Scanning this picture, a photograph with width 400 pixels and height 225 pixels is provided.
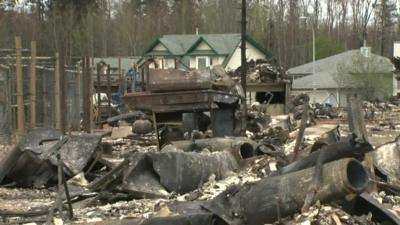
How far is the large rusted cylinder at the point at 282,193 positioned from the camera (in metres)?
6.10

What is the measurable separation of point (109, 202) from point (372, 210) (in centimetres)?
360

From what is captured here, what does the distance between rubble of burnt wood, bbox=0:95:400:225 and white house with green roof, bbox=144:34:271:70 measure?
161 feet

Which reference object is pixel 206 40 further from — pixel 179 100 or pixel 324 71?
pixel 179 100

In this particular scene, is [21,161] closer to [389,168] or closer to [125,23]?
[389,168]

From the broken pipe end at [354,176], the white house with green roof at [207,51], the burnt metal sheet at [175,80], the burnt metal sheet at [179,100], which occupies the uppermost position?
the white house with green roof at [207,51]

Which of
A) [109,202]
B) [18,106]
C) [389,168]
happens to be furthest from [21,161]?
[389,168]

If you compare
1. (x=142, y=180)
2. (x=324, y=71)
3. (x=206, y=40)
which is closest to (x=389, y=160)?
(x=142, y=180)

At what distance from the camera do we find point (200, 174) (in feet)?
30.8

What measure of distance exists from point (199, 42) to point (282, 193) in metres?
57.2

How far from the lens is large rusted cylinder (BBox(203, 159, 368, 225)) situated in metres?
6.10

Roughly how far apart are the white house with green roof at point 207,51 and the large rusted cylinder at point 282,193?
178 ft

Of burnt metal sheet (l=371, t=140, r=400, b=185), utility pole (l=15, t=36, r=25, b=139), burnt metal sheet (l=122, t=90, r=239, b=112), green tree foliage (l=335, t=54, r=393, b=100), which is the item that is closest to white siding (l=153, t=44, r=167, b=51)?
green tree foliage (l=335, t=54, r=393, b=100)

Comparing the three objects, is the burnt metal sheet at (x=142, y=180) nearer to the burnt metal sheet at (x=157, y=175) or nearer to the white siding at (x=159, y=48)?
the burnt metal sheet at (x=157, y=175)

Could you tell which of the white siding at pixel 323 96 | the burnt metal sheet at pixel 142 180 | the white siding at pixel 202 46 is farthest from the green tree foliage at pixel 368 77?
the burnt metal sheet at pixel 142 180
